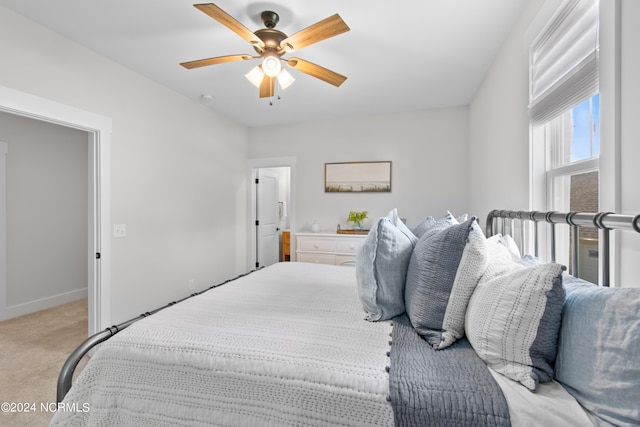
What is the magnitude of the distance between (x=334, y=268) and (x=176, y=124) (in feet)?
8.34

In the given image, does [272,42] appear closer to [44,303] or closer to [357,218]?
[357,218]

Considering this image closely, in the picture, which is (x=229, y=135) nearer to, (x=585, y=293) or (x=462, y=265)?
(x=462, y=265)

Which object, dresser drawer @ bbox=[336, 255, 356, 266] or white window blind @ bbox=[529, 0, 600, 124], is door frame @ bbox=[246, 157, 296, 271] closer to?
dresser drawer @ bbox=[336, 255, 356, 266]

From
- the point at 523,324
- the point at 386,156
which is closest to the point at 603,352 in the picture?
the point at 523,324

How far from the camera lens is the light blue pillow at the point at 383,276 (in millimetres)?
1295

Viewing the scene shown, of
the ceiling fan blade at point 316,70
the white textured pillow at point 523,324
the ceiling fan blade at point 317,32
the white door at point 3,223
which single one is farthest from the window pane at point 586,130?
the white door at point 3,223

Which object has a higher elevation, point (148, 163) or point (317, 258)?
point (148, 163)

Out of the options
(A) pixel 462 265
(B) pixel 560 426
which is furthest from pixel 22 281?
(B) pixel 560 426

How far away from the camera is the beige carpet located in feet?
6.19

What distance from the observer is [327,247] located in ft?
13.6

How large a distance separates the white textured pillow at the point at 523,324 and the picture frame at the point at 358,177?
3.38m

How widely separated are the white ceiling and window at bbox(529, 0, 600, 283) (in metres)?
0.66

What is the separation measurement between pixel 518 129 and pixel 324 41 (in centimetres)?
159

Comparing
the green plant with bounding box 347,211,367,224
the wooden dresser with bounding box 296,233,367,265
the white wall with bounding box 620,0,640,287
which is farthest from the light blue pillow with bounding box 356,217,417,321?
the green plant with bounding box 347,211,367,224
